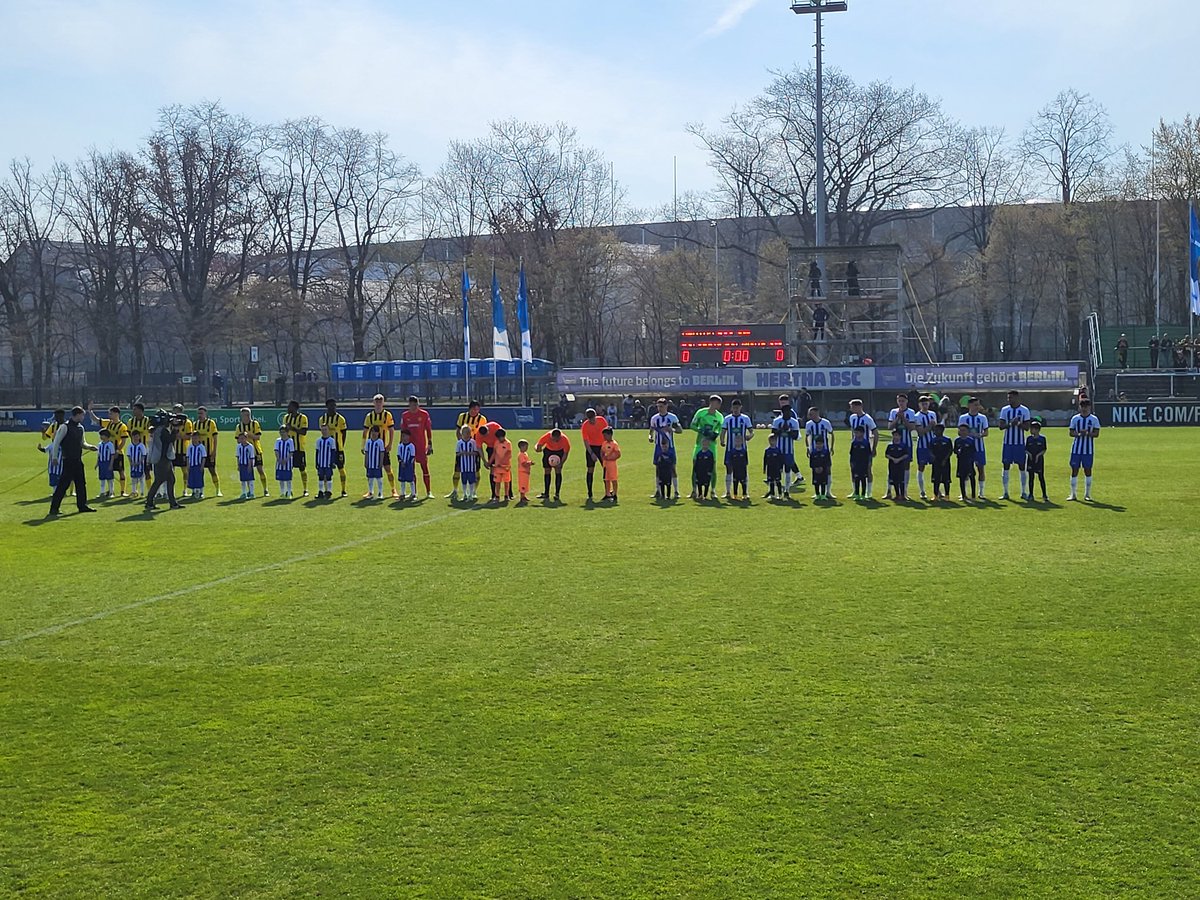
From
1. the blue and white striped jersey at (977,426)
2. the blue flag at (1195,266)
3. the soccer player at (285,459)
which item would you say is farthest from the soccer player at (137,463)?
the blue flag at (1195,266)

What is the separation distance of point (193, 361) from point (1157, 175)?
53.4 m

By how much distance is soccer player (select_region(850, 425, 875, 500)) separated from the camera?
19859 millimetres

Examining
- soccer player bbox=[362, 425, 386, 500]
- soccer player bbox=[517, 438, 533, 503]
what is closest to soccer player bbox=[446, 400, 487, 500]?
soccer player bbox=[517, 438, 533, 503]

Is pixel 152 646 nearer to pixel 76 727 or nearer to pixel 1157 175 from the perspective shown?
pixel 76 727

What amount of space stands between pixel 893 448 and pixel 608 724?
45.5 feet

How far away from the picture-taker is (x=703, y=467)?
2062cm

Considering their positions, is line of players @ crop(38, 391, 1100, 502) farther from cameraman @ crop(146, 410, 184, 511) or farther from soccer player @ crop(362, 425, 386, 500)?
cameraman @ crop(146, 410, 184, 511)

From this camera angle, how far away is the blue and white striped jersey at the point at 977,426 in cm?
1959

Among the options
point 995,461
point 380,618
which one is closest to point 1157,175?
point 995,461

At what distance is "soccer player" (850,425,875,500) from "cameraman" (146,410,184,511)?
11740 mm

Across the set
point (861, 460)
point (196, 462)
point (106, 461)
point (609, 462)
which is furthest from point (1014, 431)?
point (106, 461)

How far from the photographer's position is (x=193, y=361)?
6925cm

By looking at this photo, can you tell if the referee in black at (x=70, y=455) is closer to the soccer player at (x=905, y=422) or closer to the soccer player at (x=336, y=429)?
the soccer player at (x=336, y=429)

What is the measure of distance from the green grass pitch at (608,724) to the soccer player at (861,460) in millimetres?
5970
